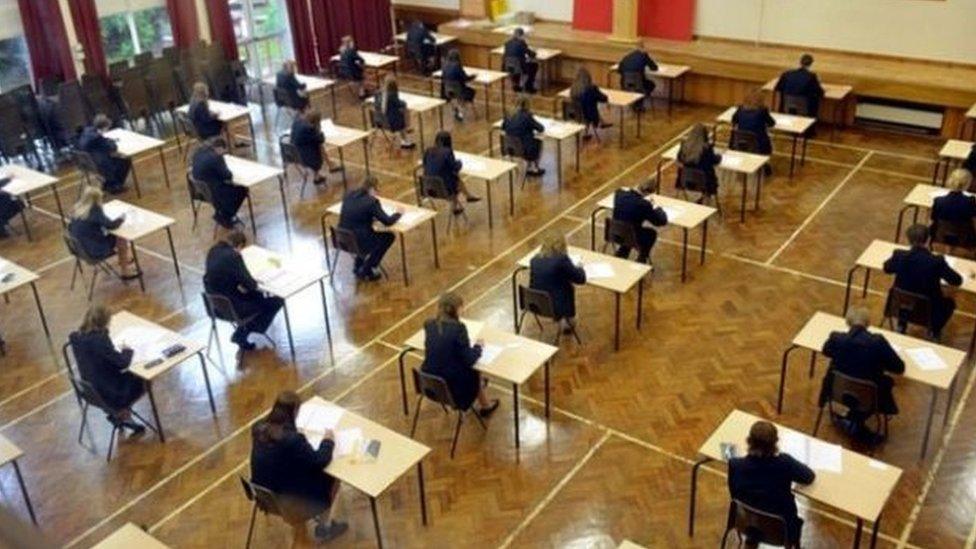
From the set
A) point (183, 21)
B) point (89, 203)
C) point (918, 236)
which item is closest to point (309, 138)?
point (89, 203)

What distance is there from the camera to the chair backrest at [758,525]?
4953mm

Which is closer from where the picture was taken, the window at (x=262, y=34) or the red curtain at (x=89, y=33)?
the red curtain at (x=89, y=33)

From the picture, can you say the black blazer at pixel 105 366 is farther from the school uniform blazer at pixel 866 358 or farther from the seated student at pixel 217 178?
the school uniform blazer at pixel 866 358

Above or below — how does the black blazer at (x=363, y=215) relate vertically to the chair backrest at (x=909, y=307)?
above

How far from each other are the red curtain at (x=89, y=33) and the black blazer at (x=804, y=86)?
9905mm

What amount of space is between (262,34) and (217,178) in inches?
286

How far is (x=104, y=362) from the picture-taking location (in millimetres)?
6465

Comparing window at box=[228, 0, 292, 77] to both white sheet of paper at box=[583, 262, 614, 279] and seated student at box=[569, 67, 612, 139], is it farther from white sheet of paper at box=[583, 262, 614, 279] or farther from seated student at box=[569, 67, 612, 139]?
white sheet of paper at box=[583, 262, 614, 279]

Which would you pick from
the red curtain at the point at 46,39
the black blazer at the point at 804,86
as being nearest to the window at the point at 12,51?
the red curtain at the point at 46,39

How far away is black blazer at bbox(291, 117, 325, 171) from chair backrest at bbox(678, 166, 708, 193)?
4.25 metres

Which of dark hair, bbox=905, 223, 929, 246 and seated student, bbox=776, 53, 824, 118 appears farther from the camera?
seated student, bbox=776, 53, 824, 118

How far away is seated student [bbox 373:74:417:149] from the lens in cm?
1203

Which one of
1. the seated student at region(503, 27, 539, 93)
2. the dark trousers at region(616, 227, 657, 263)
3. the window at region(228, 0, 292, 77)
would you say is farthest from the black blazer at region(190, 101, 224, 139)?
the dark trousers at region(616, 227, 657, 263)

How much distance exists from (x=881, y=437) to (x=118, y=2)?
12.6m
